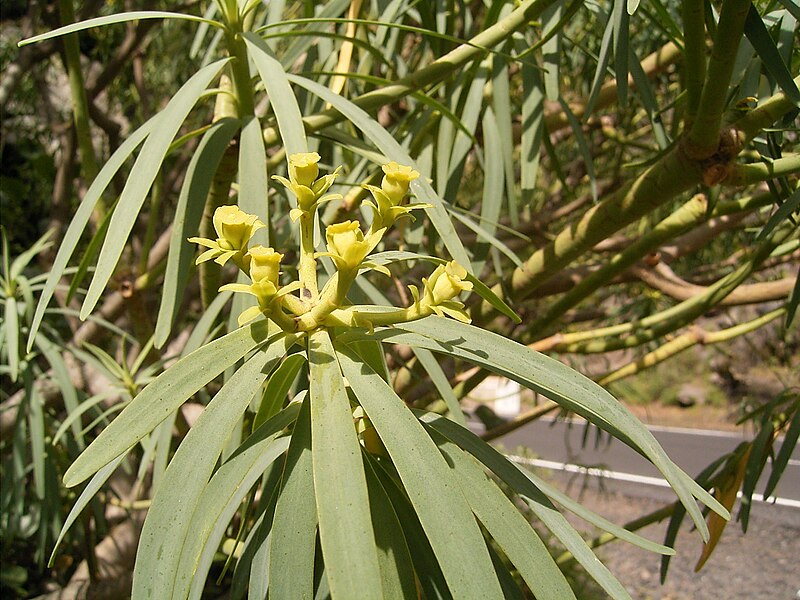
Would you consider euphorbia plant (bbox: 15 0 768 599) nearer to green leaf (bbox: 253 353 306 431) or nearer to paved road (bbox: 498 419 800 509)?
green leaf (bbox: 253 353 306 431)

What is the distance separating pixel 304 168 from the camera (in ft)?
1.04

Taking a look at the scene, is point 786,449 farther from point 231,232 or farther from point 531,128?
point 231,232

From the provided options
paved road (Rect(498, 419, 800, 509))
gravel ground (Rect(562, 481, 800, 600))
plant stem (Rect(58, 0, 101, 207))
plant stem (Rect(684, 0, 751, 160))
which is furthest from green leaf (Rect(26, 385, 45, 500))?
paved road (Rect(498, 419, 800, 509))

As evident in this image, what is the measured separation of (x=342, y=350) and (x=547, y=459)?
515 cm

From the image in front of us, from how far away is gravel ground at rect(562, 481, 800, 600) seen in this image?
10.1ft

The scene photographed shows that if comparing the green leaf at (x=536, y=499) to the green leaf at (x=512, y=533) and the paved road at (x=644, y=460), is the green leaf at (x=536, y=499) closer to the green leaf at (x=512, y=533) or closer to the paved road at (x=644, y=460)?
the green leaf at (x=512, y=533)

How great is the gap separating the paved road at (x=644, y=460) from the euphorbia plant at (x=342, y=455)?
13.3 feet

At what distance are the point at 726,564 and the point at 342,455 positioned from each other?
3.75m

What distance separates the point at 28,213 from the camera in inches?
65.4

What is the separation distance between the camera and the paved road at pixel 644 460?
4770 millimetres

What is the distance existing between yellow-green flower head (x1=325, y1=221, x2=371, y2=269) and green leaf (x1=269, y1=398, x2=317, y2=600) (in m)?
0.08

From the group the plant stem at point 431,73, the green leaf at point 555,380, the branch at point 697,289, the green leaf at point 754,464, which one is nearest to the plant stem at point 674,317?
the branch at point 697,289

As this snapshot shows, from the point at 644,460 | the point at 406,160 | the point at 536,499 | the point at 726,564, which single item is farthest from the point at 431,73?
the point at 644,460

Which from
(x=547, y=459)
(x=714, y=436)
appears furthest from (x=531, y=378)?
(x=714, y=436)
